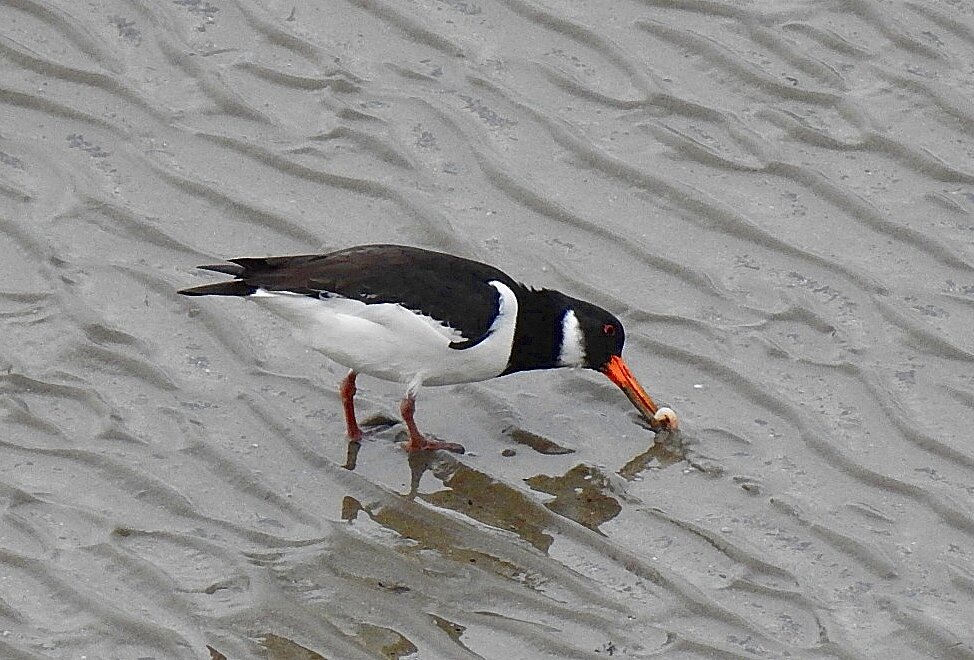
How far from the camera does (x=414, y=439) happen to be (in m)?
7.44

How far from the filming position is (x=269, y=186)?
342 inches

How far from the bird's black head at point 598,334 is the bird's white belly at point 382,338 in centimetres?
35

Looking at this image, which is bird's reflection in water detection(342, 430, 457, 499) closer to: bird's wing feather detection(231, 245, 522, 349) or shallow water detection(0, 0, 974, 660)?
shallow water detection(0, 0, 974, 660)

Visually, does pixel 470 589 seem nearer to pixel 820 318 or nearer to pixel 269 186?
pixel 820 318

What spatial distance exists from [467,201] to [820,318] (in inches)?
70.5

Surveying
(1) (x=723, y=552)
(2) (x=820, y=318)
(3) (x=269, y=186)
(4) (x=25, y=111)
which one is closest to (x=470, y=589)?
(1) (x=723, y=552)

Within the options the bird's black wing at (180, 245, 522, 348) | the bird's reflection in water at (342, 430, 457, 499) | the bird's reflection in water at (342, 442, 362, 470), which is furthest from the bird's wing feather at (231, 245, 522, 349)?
the bird's reflection in water at (342, 442, 362, 470)

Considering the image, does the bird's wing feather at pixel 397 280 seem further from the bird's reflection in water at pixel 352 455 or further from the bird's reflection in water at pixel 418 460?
the bird's reflection in water at pixel 352 455

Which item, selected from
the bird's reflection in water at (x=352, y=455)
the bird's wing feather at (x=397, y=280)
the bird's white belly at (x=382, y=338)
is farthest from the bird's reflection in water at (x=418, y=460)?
the bird's wing feather at (x=397, y=280)

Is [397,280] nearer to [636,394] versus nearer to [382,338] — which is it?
[382,338]

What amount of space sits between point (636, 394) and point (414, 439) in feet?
3.10

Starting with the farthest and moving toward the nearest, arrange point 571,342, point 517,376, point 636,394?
point 517,376 < point 571,342 < point 636,394

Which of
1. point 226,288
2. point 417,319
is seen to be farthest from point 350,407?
point 226,288

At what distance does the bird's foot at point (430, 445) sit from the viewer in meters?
7.41
